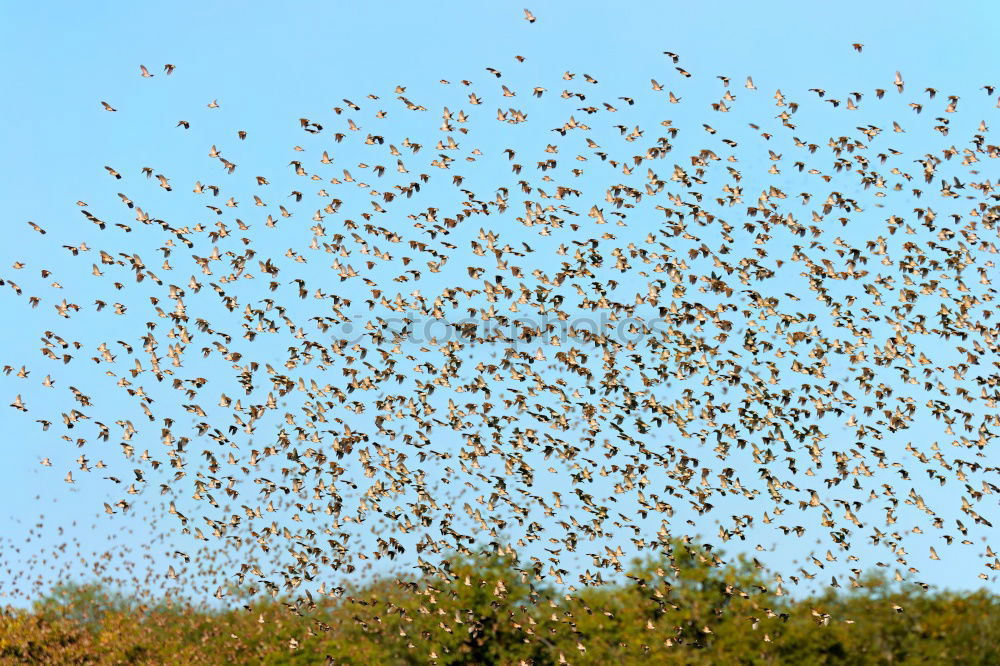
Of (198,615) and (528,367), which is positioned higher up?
(528,367)

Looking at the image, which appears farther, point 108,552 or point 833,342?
point 108,552

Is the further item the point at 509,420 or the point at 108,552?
the point at 108,552

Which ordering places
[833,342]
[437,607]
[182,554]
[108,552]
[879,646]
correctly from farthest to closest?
[108,552] → [437,607] → [879,646] → [182,554] → [833,342]

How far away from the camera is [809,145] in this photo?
87.3 ft

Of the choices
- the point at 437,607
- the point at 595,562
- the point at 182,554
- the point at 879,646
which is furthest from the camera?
the point at 437,607

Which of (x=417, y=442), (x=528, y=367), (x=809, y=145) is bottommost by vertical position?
(x=417, y=442)

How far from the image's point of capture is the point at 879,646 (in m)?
34.6

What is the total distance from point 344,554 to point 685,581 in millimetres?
13923

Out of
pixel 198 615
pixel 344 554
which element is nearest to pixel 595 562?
pixel 344 554

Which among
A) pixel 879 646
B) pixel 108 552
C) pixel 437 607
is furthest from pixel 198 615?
pixel 879 646

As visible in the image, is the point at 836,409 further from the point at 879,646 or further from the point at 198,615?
the point at 198,615

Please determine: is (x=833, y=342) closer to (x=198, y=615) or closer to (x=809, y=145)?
(x=809, y=145)

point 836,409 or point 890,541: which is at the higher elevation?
point 836,409

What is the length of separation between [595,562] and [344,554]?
6.15 m
